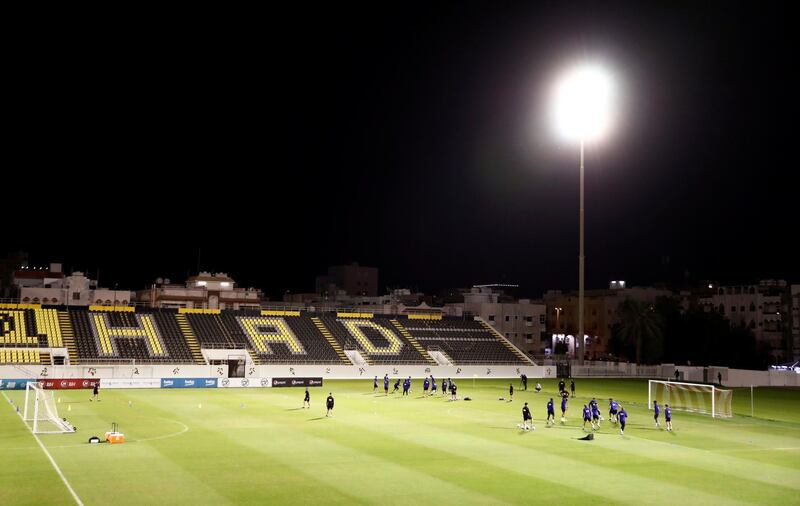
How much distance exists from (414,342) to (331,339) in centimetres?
981

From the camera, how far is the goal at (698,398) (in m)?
49.5

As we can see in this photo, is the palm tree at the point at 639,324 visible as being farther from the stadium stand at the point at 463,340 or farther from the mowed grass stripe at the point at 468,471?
the mowed grass stripe at the point at 468,471

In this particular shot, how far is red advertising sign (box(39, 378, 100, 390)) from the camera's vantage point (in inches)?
2345

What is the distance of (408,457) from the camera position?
100 feet

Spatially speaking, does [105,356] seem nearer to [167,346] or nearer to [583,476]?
[167,346]

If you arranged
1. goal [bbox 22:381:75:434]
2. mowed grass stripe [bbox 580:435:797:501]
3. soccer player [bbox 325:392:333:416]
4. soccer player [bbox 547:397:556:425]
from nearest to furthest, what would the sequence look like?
mowed grass stripe [bbox 580:435:797:501], goal [bbox 22:381:75:434], soccer player [bbox 547:397:556:425], soccer player [bbox 325:392:333:416]

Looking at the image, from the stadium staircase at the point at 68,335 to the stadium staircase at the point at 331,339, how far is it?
2538cm

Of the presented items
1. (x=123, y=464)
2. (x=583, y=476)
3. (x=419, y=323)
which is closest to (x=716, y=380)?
(x=419, y=323)

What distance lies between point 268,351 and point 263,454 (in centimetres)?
4764

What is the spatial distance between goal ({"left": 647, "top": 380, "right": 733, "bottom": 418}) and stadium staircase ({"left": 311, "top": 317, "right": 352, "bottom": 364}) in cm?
3416

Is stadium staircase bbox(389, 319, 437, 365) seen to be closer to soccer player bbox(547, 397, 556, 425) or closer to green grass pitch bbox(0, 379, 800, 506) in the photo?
green grass pitch bbox(0, 379, 800, 506)

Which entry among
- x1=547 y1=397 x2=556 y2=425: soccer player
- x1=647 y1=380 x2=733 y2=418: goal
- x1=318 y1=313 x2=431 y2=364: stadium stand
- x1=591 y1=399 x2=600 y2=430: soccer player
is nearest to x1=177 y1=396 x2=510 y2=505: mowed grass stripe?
x1=547 y1=397 x2=556 y2=425: soccer player

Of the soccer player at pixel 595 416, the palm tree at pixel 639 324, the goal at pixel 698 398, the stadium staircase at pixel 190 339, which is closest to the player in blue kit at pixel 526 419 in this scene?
the soccer player at pixel 595 416

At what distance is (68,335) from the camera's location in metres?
71.9
